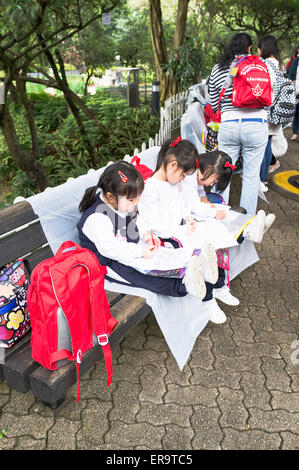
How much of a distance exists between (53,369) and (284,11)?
17256mm

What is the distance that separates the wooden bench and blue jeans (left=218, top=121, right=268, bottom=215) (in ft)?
7.53

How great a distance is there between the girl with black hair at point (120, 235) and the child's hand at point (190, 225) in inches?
19.9

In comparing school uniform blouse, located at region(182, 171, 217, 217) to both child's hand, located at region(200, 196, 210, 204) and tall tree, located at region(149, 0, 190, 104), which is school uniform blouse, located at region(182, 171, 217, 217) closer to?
child's hand, located at region(200, 196, 210, 204)

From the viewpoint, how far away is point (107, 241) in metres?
2.65

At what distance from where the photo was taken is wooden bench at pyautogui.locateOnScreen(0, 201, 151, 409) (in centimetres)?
212

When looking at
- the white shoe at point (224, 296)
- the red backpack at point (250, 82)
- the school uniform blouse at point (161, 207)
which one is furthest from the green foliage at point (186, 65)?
the white shoe at point (224, 296)

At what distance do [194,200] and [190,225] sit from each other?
0.34 m

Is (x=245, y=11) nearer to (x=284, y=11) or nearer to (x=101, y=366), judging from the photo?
(x=284, y=11)

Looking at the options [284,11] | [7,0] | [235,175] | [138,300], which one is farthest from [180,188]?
[284,11]

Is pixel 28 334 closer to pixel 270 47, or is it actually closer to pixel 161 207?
pixel 161 207

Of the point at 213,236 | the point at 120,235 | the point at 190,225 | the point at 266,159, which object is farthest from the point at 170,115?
the point at 120,235

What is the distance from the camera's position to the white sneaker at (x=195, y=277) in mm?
2617

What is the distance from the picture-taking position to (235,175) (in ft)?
22.2

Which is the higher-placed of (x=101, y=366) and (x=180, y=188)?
(x=180, y=188)
